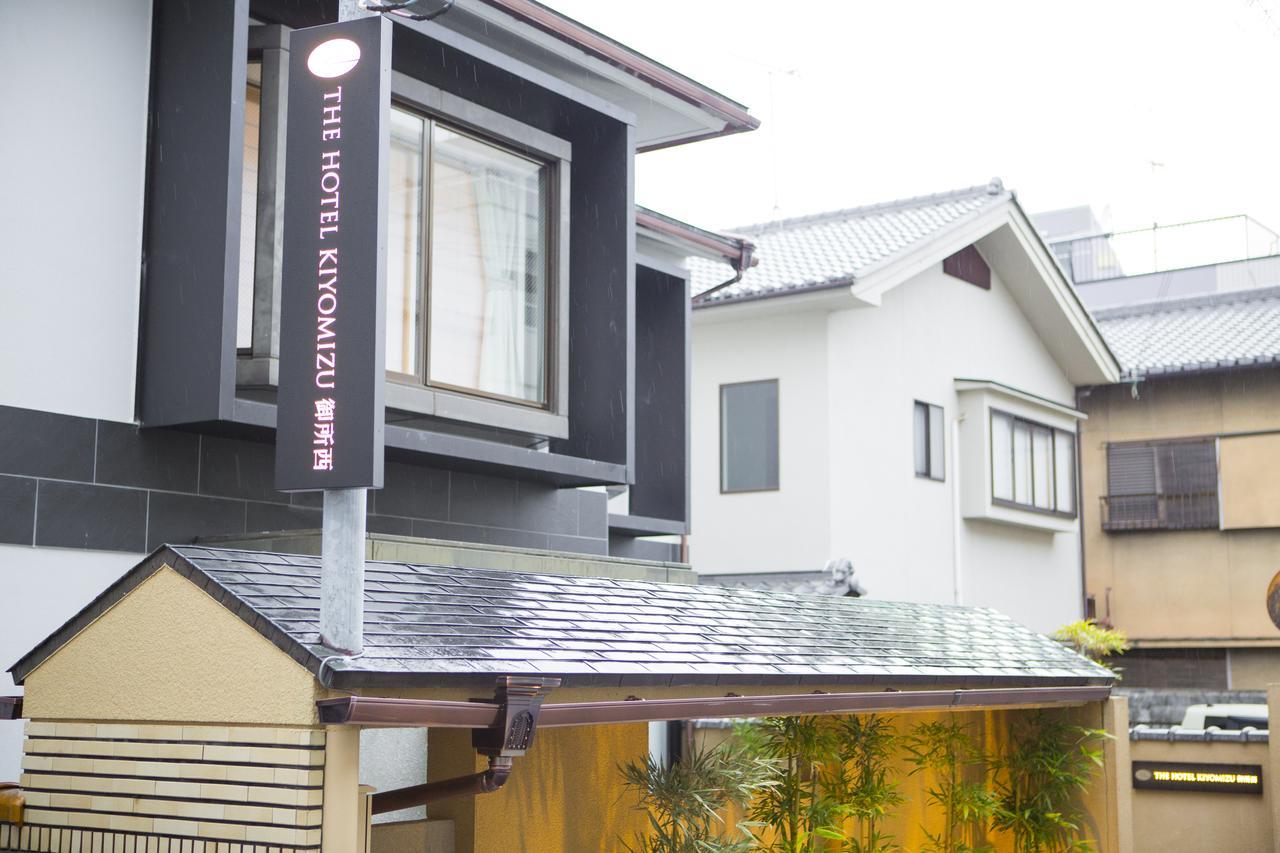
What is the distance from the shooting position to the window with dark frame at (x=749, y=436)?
70.5ft

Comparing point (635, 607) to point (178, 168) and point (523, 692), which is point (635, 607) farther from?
point (178, 168)

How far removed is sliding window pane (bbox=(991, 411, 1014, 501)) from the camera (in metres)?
24.0

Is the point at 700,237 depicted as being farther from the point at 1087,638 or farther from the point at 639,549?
the point at 1087,638

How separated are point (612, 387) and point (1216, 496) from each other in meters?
18.4

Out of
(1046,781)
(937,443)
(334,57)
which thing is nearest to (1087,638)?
(937,443)

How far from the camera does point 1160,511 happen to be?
89.8 feet

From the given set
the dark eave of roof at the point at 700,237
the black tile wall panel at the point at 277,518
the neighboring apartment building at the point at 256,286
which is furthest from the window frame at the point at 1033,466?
the black tile wall panel at the point at 277,518

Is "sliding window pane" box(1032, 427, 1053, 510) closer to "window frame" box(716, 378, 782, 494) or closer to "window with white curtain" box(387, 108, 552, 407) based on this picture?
"window frame" box(716, 378, 782, 494)

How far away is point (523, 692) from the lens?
651 cm

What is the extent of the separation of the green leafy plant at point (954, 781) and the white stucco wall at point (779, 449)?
7439mm

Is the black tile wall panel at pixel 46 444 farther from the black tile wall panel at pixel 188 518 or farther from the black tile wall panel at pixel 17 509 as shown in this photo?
the black tile wall panel at pixel 188 518

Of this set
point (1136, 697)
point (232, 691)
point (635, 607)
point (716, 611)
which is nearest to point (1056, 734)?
point (716, 611)

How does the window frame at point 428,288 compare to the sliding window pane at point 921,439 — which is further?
the sliding window pane at point 921,439

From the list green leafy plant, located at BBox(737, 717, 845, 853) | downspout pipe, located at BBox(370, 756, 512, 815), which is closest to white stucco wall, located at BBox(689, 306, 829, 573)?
green leafy plant, located at BBox(737, 717, 845, 853)
